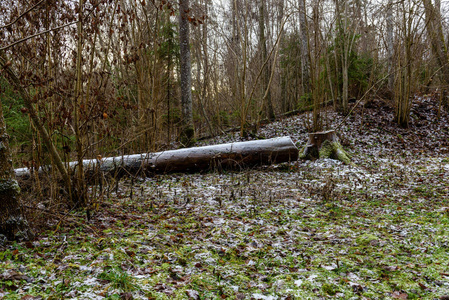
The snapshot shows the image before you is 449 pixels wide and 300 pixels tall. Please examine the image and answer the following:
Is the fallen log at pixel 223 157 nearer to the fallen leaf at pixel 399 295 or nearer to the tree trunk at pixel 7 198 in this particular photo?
the tree trunk at pixel 7 198

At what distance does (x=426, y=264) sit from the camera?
3.06 metres

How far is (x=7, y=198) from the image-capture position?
2963mm

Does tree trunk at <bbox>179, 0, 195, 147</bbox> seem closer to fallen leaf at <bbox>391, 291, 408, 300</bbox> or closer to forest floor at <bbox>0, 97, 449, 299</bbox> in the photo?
forest floor at <bbox>0, 97, 449, 299</bbox>

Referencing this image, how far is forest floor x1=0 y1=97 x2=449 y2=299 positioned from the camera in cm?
262

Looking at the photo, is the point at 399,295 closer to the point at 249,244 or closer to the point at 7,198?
the point at 249,244

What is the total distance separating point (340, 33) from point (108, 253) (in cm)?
1174

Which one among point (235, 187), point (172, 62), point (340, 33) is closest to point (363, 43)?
point (340, 33)

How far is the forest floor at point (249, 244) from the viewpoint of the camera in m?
2.62

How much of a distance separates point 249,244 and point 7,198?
2731mm

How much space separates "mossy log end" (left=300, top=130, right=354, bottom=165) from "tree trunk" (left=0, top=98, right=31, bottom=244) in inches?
285

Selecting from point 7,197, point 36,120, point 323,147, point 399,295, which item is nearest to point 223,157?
point 323,147

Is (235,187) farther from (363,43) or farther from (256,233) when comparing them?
(363,43)

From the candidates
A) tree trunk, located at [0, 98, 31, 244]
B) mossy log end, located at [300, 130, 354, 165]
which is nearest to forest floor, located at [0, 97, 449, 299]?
tree trunk, located at [0, 98, 31, 244]

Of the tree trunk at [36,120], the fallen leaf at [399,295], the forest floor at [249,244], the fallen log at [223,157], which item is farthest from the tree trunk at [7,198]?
the fallen log at [223,157]
